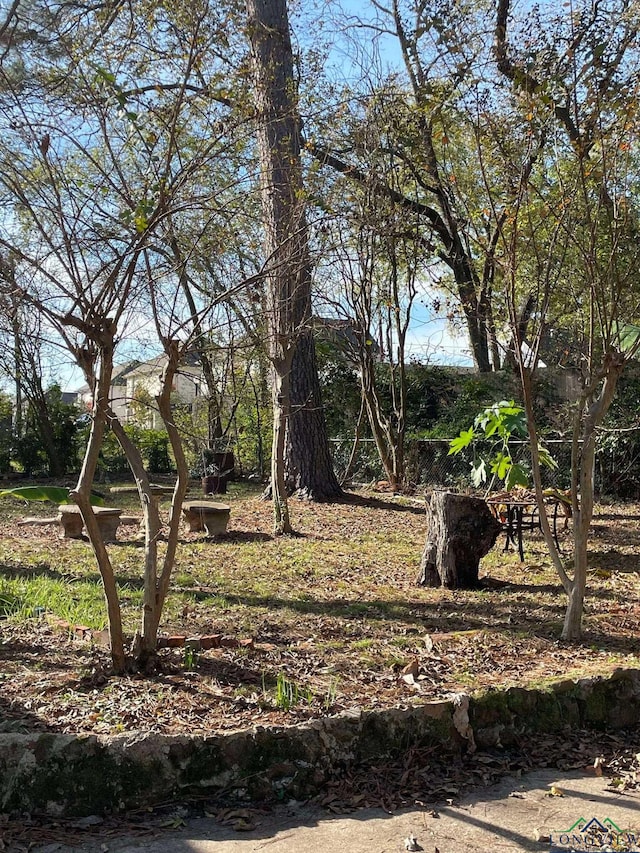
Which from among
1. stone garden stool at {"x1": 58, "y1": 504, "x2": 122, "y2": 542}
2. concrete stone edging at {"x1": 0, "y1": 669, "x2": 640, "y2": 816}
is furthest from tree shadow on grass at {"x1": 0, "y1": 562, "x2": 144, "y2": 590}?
concrete stone edging at {"x1": 0, "y1": 669, "x2": 640, "y2": 816}

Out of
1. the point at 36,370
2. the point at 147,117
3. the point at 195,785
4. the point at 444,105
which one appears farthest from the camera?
the point at 36,370

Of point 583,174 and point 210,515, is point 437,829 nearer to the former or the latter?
point 583,174

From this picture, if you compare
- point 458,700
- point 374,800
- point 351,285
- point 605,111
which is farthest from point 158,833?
point 351,285

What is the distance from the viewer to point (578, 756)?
3.85 m

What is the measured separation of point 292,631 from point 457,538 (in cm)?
220

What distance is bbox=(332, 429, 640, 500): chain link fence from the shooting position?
44.4ft

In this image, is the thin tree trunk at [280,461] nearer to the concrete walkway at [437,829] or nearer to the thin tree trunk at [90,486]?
the thin tree trunk at [90,486]

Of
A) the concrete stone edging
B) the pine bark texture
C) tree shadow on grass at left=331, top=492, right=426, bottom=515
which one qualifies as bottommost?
the concrete stone edging

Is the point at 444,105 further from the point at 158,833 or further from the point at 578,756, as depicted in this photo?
the point at 158,833

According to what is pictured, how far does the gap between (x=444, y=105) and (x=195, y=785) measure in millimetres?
5246

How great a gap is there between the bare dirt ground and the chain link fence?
413cm

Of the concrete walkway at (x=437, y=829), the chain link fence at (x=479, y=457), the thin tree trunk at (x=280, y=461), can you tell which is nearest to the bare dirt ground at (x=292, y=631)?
the thin tree trunk at (x=280, y=461)

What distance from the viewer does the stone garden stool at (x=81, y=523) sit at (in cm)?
916

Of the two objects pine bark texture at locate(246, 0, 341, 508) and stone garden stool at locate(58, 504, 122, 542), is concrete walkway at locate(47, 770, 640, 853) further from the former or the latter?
stone garden stool at locate(58, 504, 122, 542)
